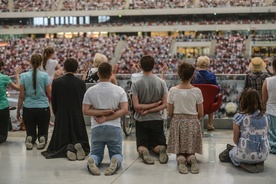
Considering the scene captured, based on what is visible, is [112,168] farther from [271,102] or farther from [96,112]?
[271,102]

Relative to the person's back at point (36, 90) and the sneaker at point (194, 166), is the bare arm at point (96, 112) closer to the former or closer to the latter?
the sneaker at point (194, 166)

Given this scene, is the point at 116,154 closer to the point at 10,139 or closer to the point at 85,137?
the point at 85,137

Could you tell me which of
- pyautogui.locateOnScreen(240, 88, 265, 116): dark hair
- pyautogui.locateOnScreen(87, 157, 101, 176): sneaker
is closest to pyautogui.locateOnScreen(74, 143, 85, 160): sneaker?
pyautogui.locateOnScreen(87, 157, 101, 176): sneaker

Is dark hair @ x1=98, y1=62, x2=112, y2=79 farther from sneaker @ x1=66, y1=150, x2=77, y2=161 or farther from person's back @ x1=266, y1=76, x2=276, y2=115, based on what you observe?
person's back @ x1=266, y1=76, x2=276, y2=115

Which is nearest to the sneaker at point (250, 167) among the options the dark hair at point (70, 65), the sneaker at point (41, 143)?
the dark hair at point (70, 65)

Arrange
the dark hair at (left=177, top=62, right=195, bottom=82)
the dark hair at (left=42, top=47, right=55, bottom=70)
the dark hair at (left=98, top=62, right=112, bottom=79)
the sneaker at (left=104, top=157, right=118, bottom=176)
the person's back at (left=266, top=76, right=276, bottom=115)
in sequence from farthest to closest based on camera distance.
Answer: the dark hair at (left=42, top=47, right=55, bottom=70)
the person's back at (left=266, top=76, right=276, bottom=115)
the dark hair at (left=177, top=62, right=195, bottom=82)
the dark hair at (left=98, top=62, right=112, bottom=79)
the sneaker at (left=104, top=157, right=118, bottom=176)

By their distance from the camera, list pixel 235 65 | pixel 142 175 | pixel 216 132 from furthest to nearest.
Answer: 1. pixel 235 65
2. pixel 216 132
3. pixel 142 175

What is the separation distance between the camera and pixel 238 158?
7254 mm

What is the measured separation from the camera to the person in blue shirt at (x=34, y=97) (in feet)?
28.5

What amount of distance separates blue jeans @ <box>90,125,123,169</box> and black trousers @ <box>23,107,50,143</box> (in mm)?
1768

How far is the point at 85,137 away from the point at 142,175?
164 centimetres

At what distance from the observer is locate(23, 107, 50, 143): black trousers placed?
8750 mm

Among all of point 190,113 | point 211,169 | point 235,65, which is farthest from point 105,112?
point 235,65

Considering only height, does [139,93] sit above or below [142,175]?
above
